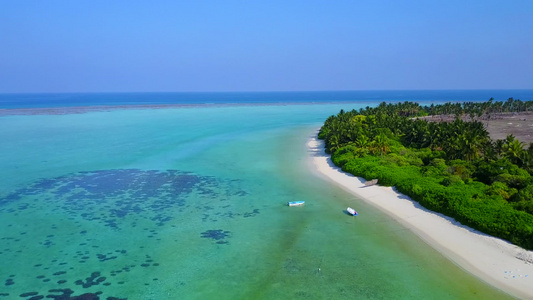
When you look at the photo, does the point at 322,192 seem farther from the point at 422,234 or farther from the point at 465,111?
the point at 465,111

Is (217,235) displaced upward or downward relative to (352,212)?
downward

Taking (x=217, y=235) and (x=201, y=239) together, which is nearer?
(x=201, y=239)

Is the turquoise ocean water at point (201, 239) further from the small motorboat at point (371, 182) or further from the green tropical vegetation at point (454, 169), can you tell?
the green tropical vegetation at point (454, 169)

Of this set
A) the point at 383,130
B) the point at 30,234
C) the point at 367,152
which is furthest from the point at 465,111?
the point at 30,234

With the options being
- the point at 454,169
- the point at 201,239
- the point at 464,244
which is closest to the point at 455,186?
the point at 454,169

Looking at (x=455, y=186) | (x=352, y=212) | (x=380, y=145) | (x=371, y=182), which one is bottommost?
(x=352, y=212)

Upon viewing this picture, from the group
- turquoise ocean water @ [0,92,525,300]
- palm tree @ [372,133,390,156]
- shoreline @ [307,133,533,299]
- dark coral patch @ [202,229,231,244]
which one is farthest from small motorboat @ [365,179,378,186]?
dark coral patch @ [202,229,231,244]

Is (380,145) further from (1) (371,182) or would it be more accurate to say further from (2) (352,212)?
(2) (352,212)

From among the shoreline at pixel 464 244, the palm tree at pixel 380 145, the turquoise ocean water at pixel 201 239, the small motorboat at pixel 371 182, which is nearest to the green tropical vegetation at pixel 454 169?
the palm tree at pixel 380 145
